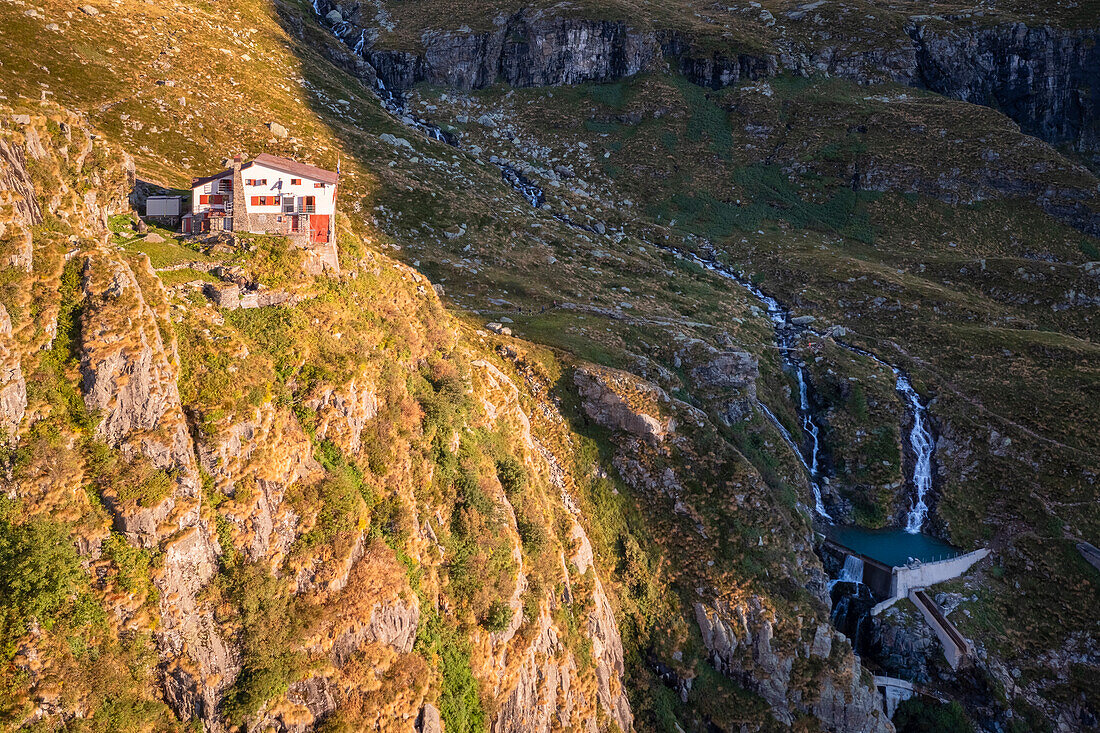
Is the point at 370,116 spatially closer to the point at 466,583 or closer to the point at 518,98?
the point at 518,98

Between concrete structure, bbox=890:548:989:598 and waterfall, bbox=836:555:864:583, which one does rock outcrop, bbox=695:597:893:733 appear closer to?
waterfall, bbox=836:555:864:583

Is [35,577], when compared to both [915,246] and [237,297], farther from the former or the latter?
[915,246]

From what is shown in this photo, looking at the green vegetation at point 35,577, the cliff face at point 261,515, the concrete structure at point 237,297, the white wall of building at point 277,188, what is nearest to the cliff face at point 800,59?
the white wall of building at point 277,188

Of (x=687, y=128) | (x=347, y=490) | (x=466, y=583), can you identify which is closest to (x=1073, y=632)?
(x=466, y=583)

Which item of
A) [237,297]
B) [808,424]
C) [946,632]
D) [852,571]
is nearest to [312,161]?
[237,297]

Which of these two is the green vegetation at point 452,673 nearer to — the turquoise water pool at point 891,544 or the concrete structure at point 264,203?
the concrete structure at point 264,203
